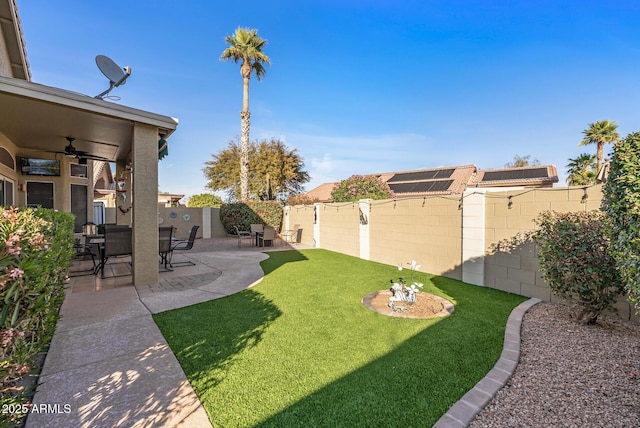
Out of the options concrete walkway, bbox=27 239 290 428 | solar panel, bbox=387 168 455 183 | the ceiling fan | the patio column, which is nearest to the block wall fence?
concrete walkway, bbox=27 239 290 428

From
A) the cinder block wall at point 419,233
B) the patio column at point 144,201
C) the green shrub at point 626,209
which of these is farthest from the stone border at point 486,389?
the patio column at point 144,201

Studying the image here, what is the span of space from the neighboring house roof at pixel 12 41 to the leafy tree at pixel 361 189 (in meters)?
14.4

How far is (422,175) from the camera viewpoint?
3028cm

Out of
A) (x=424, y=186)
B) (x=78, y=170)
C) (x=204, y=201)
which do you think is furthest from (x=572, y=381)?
(x=424, y=186)

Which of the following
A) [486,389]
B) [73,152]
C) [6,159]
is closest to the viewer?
[486,389]

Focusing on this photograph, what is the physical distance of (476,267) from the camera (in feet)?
22.0

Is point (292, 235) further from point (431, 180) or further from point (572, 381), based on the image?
point (431, 180)

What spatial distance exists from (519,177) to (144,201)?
96.8 ft

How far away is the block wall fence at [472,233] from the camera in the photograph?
5441 millimetres

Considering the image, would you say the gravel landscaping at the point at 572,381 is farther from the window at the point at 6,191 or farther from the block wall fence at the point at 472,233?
the window at the point at 6,191

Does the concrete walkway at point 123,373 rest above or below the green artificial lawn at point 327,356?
above

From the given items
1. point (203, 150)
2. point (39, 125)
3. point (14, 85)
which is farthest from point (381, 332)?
point (203, 150)

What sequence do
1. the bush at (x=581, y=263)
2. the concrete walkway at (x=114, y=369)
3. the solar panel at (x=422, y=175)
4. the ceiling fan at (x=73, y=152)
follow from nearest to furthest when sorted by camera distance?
the concrete walkway at (x=114, y=369), the bush at (x=581, y=263), the ceiling fan at (x=73, y=152), the solar panel at (x=422, y=175)

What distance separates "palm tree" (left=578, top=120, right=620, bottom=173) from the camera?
21.7 meters
